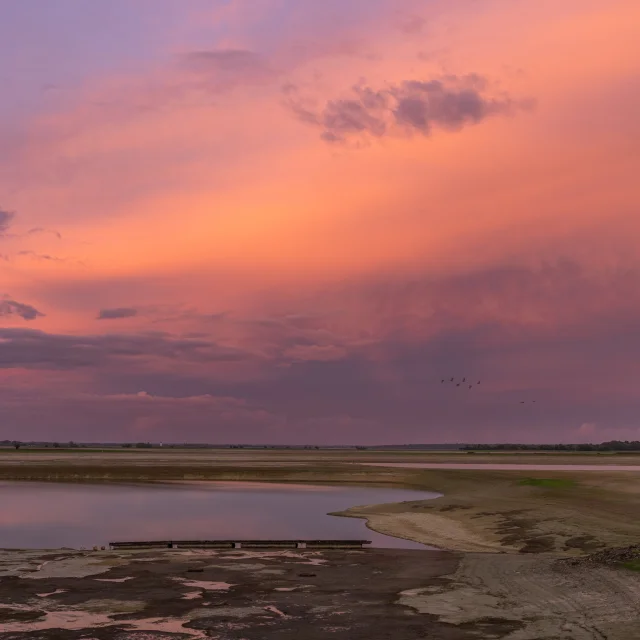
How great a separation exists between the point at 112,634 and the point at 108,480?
82.8m

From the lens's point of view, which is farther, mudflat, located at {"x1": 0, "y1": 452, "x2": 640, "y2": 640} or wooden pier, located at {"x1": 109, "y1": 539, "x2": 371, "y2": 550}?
wooden pier, located at {"x1": 109, "y1": 539, "x2": 371, "y2": 550}

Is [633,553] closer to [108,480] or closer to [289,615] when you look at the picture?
[289,615]

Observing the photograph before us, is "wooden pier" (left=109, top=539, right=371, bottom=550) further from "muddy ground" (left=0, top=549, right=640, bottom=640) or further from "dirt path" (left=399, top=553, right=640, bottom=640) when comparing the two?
"dirt path" (left=399, top=553, right=640, bottom=640)

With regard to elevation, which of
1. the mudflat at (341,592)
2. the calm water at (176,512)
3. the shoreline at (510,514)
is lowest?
the calm water at (176,512)

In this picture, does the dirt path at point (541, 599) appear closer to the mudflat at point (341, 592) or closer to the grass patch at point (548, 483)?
the mudflat at point (341, 592)

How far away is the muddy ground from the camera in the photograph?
789 inches

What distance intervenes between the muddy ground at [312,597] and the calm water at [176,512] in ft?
40.4

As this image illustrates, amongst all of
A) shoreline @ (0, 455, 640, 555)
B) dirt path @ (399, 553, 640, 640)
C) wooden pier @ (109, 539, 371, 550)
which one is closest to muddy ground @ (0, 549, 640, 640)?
dirt path @ (399, 553, 640, 640)

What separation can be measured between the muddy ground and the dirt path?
35 millimetres

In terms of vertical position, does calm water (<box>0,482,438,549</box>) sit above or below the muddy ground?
below

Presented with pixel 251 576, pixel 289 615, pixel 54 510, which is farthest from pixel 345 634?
pixel 54 510

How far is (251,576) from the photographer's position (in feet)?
91.9

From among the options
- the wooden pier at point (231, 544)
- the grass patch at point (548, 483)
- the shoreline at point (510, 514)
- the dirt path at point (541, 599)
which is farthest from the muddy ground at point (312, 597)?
the grass patch at point (548, 483)

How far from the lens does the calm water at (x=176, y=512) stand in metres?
→ 46.2
